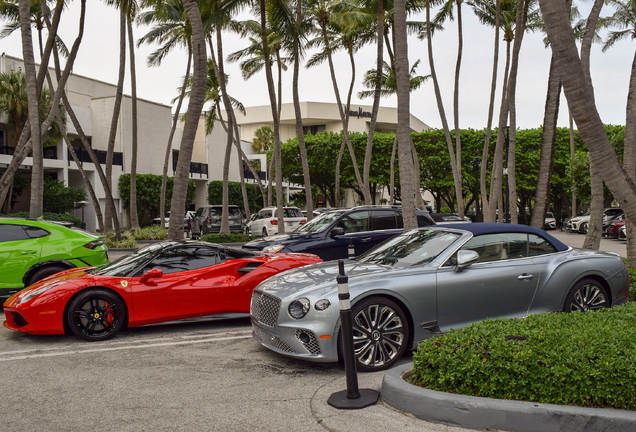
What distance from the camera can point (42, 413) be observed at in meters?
4.36

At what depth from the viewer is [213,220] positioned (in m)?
27.8

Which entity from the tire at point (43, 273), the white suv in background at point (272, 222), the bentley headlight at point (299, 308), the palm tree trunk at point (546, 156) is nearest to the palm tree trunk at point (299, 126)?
the white suv in background at point (272, 222)

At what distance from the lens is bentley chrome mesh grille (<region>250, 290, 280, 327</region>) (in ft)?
17.9

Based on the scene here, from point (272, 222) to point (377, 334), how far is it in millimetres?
21431

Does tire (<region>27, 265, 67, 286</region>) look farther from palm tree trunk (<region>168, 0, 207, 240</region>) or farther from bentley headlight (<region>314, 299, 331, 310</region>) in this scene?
bentley headlight (<region>314, 299, 331, 310</region>)

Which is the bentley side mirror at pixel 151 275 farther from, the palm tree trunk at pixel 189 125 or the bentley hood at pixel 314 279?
the palm tree trunk at pixel 189 125

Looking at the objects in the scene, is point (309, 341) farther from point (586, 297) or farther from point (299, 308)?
point (586, 297)

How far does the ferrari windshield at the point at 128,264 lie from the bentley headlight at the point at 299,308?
3027 mm

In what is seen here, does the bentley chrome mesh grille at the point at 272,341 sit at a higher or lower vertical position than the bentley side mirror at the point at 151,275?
lower

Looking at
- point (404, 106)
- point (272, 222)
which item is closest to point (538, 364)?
point (404, 106)

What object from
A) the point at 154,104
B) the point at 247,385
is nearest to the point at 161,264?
the point at 247,385

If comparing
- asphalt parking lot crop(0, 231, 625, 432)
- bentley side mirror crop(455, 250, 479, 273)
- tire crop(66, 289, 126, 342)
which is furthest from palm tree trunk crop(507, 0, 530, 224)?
tire crop(66, 289, 126, 342)

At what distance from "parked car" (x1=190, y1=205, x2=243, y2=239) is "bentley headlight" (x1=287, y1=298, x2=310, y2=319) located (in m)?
22.8

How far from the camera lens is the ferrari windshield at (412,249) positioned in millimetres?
6016
